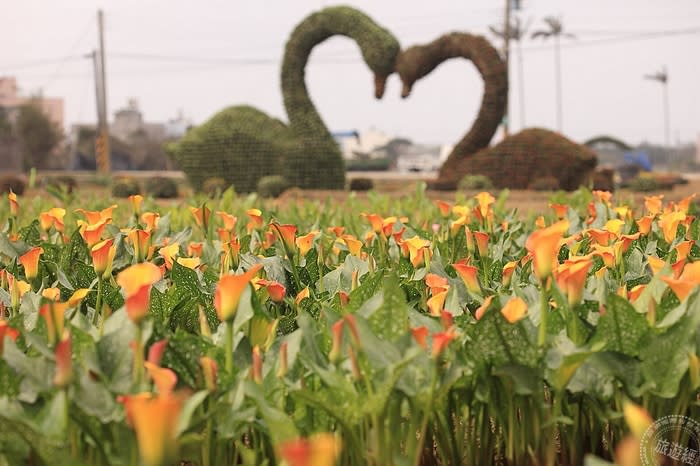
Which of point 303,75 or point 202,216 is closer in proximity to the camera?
point 202,216

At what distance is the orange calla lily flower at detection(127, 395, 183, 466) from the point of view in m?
0.82

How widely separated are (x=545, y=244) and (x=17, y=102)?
57.1 m

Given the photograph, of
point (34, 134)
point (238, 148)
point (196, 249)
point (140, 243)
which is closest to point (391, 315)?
point (140, 243)

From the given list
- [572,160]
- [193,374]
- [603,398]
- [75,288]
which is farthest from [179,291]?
[572,160]

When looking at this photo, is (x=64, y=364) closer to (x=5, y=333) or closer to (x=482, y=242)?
(x=5, y=333)

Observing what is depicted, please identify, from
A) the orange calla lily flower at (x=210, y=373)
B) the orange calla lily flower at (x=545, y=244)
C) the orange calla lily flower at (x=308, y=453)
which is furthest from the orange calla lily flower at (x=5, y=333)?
the orange calla lily flower at (x=545, y=244)

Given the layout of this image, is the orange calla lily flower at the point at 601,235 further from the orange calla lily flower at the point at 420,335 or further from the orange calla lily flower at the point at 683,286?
the orange calla lily flower at the point at 420,335

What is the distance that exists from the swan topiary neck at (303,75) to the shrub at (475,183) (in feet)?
8.17

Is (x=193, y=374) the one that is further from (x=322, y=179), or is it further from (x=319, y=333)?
(x=322, y=179)

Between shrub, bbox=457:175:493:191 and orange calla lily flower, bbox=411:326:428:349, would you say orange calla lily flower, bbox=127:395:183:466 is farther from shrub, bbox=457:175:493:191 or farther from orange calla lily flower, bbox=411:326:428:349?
shrub, bbox=457:175:493:191

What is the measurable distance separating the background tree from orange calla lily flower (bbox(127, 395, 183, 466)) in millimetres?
45669

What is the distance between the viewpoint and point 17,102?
176 feet

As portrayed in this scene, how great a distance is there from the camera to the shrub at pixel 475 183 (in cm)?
1386

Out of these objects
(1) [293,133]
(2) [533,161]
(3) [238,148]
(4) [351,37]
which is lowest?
(2) [533,161]
